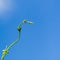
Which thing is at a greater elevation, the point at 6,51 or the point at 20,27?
the point at 20,27

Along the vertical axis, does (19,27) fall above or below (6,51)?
above

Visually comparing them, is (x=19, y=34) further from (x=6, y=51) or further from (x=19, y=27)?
(x=6, y=51)

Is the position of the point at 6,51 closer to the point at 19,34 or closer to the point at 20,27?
the point at 19,34

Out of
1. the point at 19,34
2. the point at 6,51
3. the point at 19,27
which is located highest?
the point at 19,27

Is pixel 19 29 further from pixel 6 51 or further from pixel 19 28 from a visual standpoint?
pixel 6 51

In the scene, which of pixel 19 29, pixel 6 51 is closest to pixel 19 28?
pixel 19 29

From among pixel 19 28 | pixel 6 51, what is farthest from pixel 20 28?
pixel 6 51

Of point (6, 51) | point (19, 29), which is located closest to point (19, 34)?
point (19, 29)
